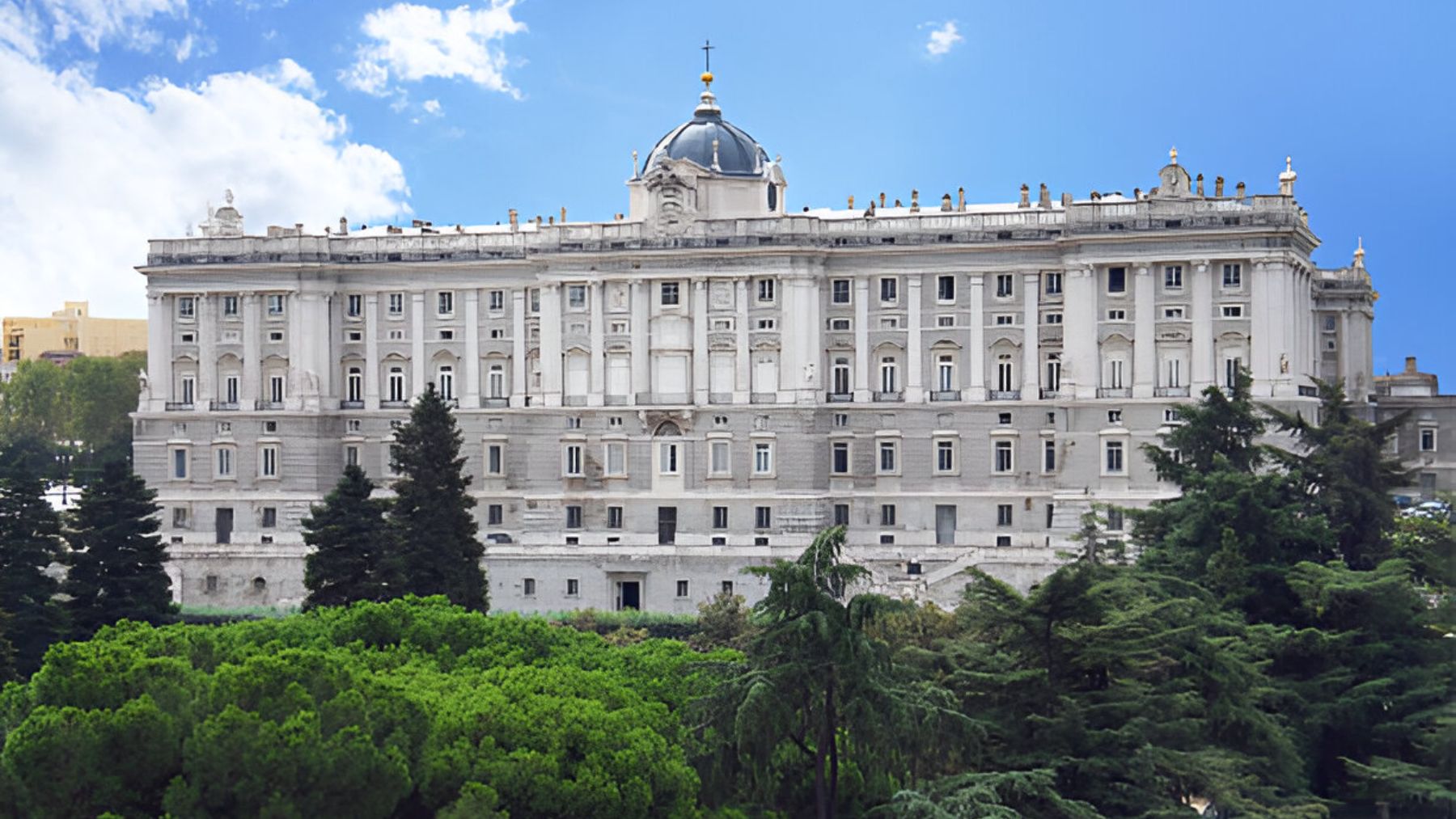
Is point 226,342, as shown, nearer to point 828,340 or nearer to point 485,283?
point 485,283

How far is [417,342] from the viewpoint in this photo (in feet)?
294

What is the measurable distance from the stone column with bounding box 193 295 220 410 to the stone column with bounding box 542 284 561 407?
50.4 ft

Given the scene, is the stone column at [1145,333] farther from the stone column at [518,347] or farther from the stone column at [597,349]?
the stone column at [518,347]

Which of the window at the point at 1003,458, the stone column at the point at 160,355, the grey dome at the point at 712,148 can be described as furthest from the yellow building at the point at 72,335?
the window at the point at 1003,458

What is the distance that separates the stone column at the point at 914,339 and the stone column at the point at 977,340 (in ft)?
6.43

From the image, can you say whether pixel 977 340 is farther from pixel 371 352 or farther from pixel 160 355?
pixel 160 355

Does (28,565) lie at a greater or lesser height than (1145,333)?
lesser

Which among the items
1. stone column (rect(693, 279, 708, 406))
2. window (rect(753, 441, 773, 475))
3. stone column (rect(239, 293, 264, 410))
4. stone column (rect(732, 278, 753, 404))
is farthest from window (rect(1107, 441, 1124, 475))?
stone column (rect(239, 293, 264, 410))

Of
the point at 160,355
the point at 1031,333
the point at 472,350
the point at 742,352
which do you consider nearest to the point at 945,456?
the point at 1031,333

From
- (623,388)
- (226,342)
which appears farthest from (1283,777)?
(226,342)

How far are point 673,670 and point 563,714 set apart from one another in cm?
769

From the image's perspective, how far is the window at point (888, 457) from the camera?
83.8 m

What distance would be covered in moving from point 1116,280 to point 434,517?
1156 inches

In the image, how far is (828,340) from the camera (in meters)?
85.0
